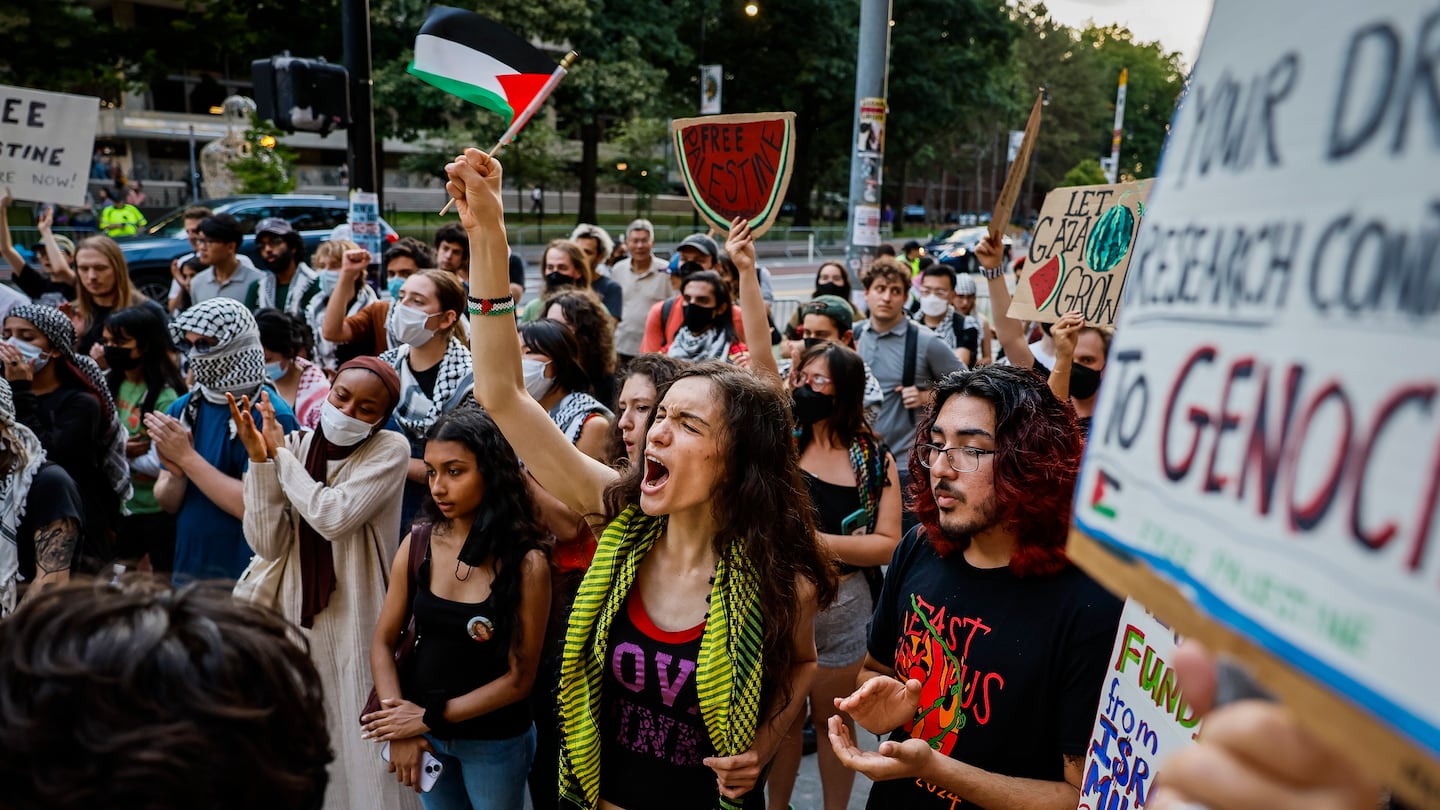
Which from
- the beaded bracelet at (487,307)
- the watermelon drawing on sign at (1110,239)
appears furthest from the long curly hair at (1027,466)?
the watermelon drawing on sign at (1110,239)

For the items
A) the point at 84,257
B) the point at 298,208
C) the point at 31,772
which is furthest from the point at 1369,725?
the point at 298,208

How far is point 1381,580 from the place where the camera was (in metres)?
0.70

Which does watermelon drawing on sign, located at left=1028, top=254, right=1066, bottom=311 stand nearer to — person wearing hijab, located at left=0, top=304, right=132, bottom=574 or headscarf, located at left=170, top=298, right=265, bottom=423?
headscarf, located at left=170, top=298, right=265, bottom=423

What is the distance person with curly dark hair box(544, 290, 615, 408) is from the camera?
4566 mm

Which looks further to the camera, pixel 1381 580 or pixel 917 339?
pixel 917 339

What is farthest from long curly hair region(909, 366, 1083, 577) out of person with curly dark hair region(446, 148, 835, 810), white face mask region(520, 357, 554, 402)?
white face mask region(520, 357, 554, 402)

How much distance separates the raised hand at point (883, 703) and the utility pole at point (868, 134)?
5.65 metres

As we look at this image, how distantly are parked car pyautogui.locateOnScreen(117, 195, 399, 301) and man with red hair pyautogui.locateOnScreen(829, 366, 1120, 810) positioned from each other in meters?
11.7

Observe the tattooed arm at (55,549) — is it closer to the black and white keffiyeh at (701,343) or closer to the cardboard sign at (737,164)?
the cardboard sign at (737,164)

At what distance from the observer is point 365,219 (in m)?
7.23

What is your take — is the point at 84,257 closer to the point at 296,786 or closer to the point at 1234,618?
the point at 296,786

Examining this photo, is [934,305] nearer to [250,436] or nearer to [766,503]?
[766,503]

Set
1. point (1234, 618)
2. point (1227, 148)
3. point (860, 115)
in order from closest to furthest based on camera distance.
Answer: point (1234, 618) < point (1227, 148) < point (860, 115)

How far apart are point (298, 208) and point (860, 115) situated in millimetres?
12480
